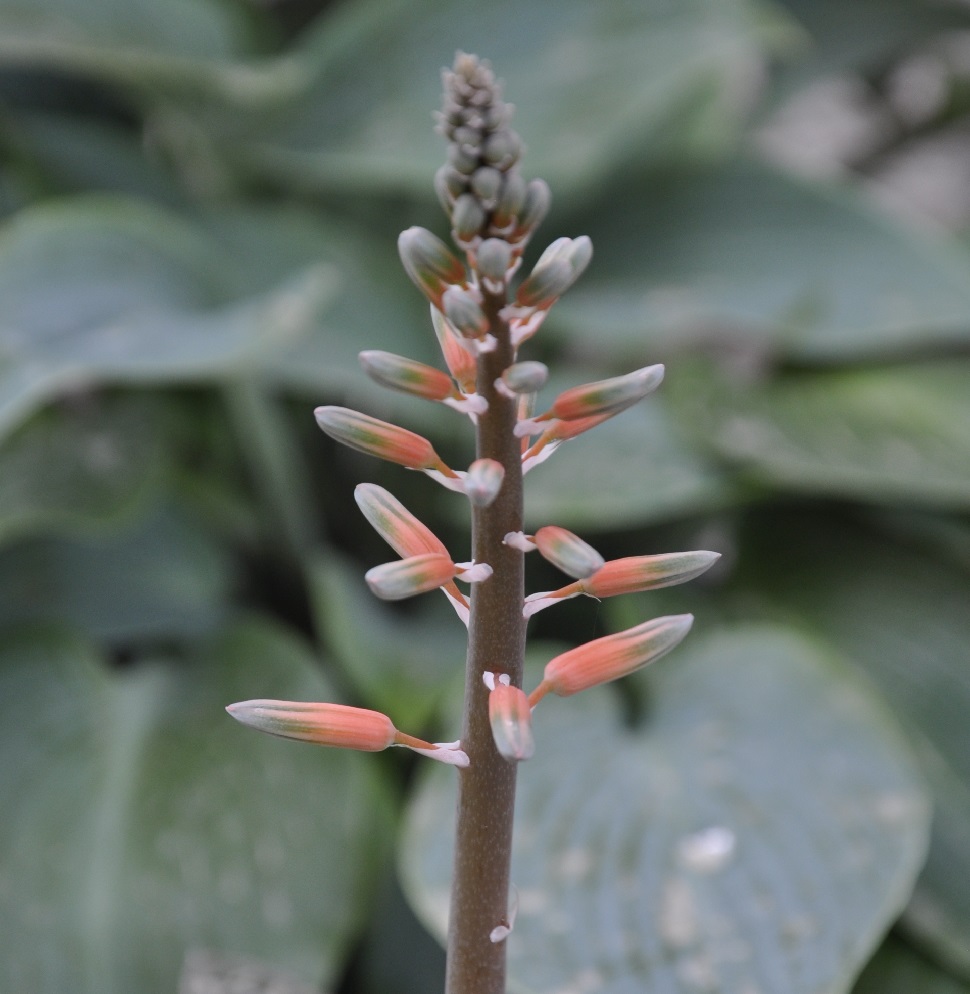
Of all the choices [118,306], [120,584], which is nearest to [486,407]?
[118,306]

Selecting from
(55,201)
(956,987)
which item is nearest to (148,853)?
(956,987)

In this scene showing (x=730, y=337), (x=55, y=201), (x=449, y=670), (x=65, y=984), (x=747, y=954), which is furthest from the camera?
(x=730, y=337)

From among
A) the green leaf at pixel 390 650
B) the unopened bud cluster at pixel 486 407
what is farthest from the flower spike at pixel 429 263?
the green leaf at pixel 390 650

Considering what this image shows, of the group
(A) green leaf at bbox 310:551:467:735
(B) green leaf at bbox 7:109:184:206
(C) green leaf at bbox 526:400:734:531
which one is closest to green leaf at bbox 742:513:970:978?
(C) green leaf at bbox 526:400:734:531

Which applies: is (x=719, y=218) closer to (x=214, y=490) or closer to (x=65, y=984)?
(x=214, y=490)

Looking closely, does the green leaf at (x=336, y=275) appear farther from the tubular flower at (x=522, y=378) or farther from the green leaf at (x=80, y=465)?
the tubular flower at (x=522, y=378)

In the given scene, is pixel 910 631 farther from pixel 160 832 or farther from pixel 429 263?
pixel 429 263

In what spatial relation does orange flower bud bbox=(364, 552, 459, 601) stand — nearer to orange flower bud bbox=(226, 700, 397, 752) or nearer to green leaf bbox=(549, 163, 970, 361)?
orange flower bud bbox=(226, 700, 397, 752)
